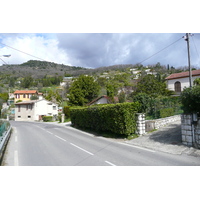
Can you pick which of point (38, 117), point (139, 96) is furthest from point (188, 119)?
point (38, 117)

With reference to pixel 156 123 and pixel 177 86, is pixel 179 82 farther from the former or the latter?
pixel 156 123

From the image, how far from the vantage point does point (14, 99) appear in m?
68.1

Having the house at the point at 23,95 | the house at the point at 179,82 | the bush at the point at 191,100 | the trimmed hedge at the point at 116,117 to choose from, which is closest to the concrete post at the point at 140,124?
the trimmed hedge at the point at 116,117

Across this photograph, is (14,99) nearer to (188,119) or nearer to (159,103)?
(159,103)

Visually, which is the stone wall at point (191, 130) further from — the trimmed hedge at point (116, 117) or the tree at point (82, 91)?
the tree at point (82, 91)

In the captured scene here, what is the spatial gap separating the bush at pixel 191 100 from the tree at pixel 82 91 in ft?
91.6

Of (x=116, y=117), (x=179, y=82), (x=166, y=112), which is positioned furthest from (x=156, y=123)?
(x=179, y=82)

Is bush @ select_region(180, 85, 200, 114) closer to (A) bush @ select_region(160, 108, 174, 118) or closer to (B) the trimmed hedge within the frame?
(B) the trimmed hedge

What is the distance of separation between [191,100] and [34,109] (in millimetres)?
45680

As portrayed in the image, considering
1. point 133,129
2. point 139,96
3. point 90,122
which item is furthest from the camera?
point 90,122

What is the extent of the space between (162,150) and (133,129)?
4.10 meters

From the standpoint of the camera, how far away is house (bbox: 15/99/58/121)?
48.7 metres

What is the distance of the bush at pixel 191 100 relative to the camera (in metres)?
8.71

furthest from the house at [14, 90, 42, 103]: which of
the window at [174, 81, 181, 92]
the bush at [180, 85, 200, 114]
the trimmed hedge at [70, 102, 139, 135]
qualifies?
the bush at [180, 85, 200, 114]
